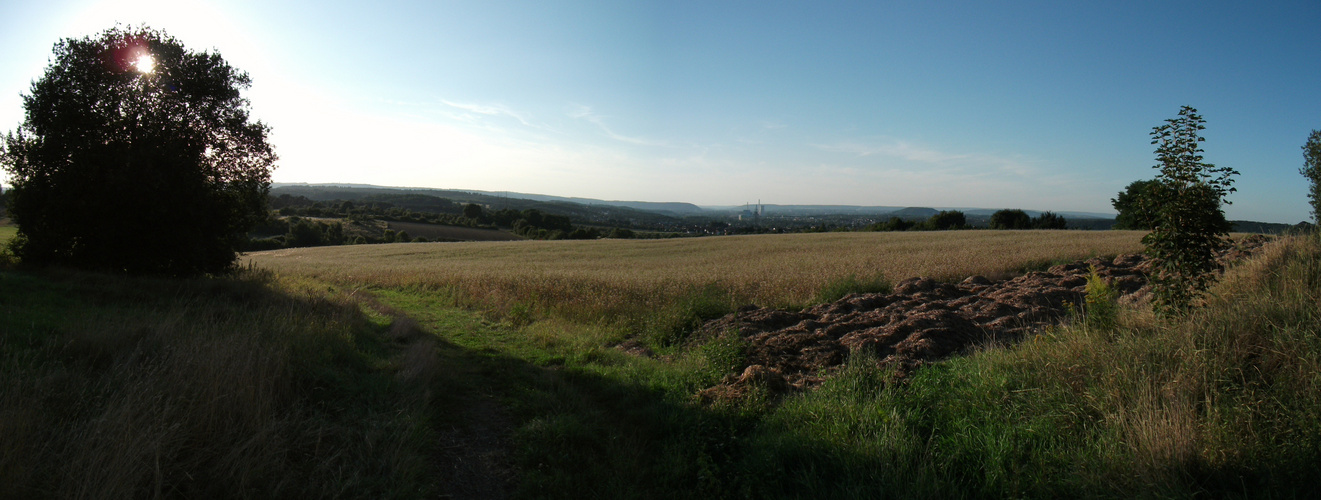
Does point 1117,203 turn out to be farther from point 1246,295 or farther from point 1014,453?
point 1014,453

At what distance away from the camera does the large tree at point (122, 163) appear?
13.3 metres

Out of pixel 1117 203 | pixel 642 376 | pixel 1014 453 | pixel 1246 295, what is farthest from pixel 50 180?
pixel 1117 203

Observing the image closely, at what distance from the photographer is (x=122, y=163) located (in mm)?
13273

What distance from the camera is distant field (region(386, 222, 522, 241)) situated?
68.1m

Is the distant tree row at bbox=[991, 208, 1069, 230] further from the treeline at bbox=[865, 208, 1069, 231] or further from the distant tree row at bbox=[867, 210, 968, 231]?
the distant tree row at bbox=[867, 210, 968, 231]

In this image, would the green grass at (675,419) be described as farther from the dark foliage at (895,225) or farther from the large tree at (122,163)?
the dark foliage at (895,225)

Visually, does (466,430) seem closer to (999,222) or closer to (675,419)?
(675,419)

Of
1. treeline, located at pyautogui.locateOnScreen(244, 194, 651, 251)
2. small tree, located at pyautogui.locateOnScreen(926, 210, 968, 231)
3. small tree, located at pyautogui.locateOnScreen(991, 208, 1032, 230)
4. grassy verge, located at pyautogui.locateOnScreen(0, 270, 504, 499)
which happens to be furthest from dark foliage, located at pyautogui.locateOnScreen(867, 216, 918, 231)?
grassy verge, located at pyautogui.locateOnScreen(0, 270, 504, 499)

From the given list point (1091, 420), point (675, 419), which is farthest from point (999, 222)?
point (675, 419)

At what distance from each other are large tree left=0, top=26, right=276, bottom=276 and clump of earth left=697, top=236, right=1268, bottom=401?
45.9 feet

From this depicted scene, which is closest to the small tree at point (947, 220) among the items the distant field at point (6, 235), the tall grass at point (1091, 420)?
the tall grass at point (1091, 420)

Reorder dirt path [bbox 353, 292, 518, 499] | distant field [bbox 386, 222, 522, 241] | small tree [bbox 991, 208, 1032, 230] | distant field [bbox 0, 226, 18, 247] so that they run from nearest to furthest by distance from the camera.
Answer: dirt path [bbox 353, 292, 518, 499]
distant field [bbox 0, 226, 18, 247]
distant field [bbox 386, 222, 522, 241]
small tree [bbox 991, 208, 1032, 230]

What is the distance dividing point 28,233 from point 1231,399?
2225cm

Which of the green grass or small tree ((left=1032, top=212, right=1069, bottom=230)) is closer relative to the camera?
the green grass
